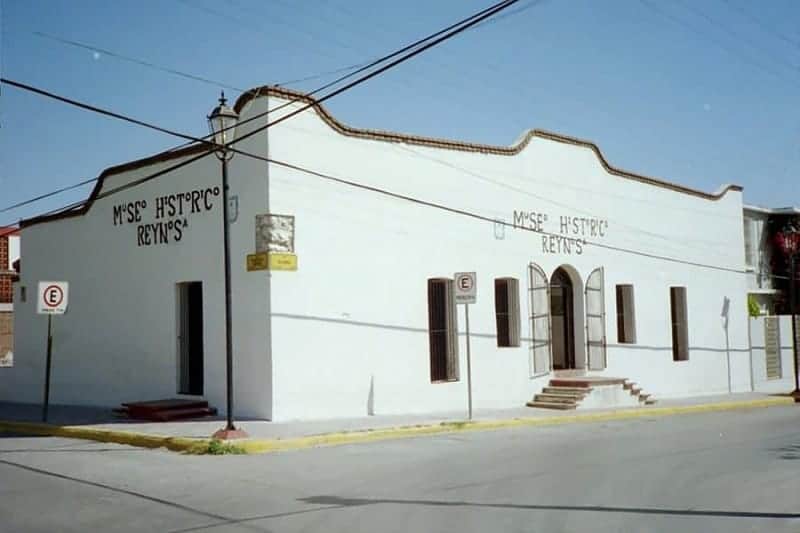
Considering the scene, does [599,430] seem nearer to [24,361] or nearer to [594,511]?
[594,511]

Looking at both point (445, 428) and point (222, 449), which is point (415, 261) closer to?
point (445, 428)

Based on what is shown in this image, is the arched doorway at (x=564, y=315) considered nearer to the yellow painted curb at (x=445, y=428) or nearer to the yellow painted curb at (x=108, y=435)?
the yellow painted curb at (x=445, y=428)

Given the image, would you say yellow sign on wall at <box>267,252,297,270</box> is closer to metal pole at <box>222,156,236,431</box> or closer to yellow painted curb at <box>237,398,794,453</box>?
metal pole at <box>222,156,236,431</box>

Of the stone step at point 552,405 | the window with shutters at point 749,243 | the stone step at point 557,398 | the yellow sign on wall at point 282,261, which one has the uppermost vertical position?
the window with shutters at point 749,243

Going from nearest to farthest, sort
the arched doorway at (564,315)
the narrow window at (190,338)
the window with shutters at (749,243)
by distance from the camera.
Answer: the narrow window at (190,338), the arched doorway at (564,315), the window with shutters at (749,243)

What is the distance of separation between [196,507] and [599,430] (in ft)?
30.6

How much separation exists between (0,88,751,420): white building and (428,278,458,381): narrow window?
30 mm

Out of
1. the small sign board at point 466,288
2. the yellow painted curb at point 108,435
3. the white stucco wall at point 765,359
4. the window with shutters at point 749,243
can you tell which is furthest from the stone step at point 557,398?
the window with shutters at point 749,243

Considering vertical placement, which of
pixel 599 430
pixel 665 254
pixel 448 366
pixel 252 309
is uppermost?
pixel 665 254

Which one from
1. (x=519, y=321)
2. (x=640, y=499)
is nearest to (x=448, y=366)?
(x=519, y=321)

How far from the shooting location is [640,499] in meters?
8.42

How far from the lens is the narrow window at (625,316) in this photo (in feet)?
78.1

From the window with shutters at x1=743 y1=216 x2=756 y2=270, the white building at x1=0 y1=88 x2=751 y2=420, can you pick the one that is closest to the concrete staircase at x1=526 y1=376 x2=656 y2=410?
the white building at x1=0 y1=88 x2=751 y2=420

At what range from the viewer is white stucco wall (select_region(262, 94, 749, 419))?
50.9 ft
